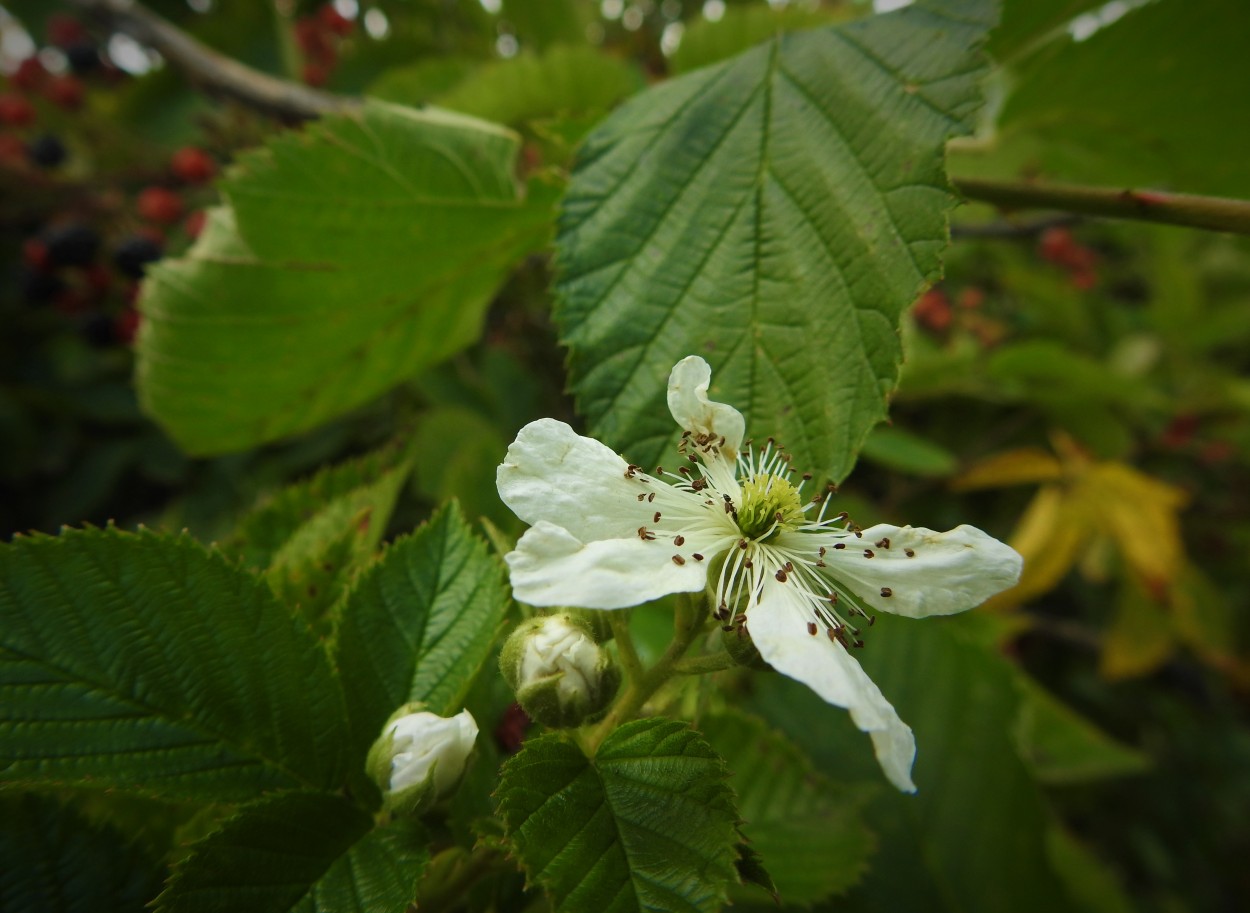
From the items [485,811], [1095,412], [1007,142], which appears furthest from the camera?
[1095,412]

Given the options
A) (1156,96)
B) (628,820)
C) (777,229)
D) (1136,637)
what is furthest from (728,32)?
(1136,637)

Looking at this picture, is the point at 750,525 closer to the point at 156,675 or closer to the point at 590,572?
the point at 590,572

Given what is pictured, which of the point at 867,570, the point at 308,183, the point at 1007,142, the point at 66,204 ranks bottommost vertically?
the point at 867,570

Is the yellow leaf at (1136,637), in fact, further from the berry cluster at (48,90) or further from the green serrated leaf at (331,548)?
the berry cluster at (48,90)

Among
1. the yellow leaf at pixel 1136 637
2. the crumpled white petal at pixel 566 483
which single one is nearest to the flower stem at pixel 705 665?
the crumpled white petal at pixel 566 483

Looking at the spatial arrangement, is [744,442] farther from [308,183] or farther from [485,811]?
[308,183]

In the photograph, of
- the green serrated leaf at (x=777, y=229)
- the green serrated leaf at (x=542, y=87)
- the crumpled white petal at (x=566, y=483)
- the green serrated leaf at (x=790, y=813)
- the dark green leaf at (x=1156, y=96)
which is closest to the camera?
the crumpled white petal at (x=566, y=483)

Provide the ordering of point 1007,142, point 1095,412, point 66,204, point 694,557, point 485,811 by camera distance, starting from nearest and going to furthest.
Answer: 1. point 694,557
2. point 485,811
3. point 1007,142
4. point 66,204
5. point 1095,412

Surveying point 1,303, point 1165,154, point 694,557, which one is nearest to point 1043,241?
point 1165,154
